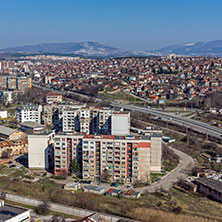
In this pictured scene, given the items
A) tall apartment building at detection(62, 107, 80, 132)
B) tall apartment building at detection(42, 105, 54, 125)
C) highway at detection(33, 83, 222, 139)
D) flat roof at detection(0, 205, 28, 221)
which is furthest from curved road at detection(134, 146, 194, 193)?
tall apartment building at detection(42, 105, 54, 125)

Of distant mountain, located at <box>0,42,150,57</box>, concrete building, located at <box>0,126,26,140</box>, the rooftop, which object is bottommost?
concrete building, located at <box>0,126,26,140</box>

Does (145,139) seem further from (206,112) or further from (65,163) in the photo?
(206,112)

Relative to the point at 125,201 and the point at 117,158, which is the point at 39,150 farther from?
the point at 125,201

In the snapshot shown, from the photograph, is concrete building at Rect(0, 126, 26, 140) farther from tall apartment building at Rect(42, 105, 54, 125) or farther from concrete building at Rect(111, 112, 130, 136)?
concrete building at Rect(111, 112, 130, 136)

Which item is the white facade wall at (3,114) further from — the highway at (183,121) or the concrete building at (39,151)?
the concrete building at (39,151)

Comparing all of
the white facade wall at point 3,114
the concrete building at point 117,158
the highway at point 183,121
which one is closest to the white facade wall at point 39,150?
the concrete building at point 117,158
